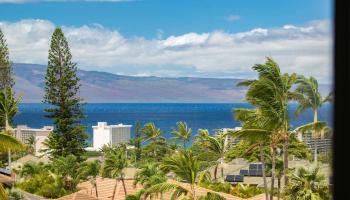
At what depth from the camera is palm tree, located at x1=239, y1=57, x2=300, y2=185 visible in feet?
45.2

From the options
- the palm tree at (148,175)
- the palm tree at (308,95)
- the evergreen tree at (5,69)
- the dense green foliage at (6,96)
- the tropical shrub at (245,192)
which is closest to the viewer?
the palm tree at (308,95)

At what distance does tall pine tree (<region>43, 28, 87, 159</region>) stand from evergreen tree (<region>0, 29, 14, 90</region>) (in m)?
2.07

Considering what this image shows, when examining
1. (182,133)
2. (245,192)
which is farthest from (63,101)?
(182,133)

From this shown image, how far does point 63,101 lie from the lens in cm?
2708

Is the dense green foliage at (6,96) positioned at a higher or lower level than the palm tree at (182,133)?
higher

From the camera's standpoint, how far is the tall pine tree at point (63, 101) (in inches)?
1060

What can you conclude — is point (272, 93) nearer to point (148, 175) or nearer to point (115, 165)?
point (148, 175)

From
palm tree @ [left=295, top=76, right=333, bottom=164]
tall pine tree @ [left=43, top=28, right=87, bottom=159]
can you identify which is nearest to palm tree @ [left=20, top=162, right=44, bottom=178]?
tall pine tree @ [left=43, top=28, right=87, bottom=159]

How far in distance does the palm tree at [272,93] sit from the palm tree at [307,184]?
1897mm

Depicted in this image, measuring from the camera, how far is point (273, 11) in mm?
189875

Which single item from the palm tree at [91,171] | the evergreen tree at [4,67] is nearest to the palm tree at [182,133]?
the evergreen tree at [4,67]

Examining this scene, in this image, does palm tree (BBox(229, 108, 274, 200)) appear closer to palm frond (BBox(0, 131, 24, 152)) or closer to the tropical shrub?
the tropical shrub

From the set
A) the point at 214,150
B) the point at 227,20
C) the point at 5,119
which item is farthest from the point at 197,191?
the point at 227,20

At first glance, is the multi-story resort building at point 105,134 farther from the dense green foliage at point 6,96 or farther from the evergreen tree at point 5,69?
the dense green foliage at point 6,96
